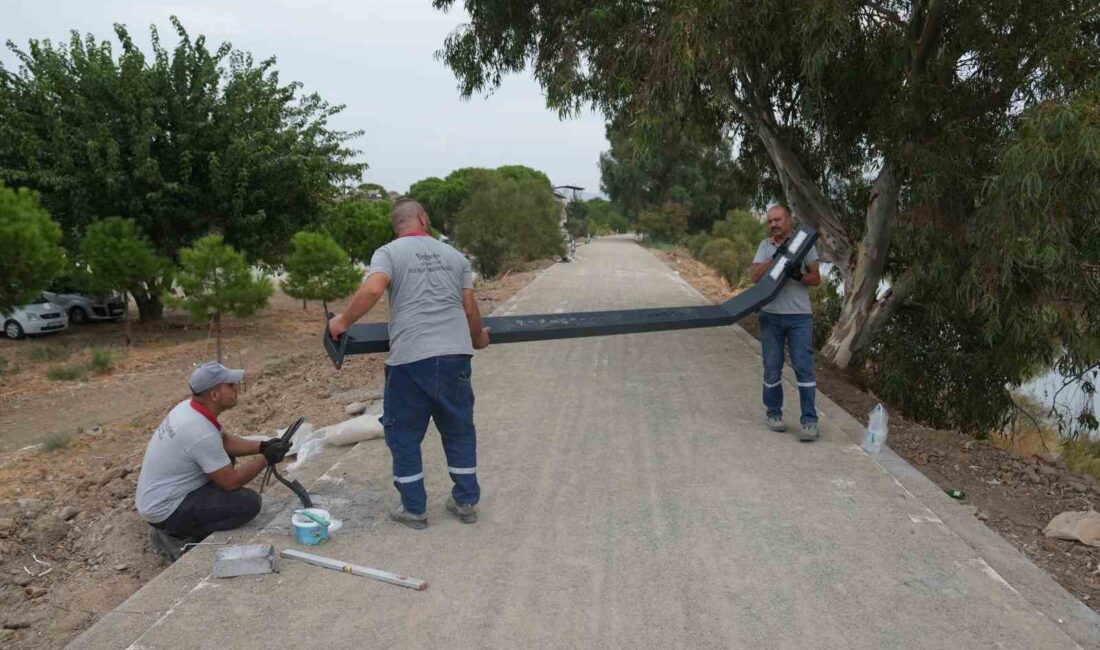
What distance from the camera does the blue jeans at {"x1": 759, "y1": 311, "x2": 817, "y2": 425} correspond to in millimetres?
5797

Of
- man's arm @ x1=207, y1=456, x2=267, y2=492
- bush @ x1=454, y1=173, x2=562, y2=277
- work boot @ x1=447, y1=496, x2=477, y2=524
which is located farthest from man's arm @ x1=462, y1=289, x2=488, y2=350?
bush @ x1=454, y1=173, x2=562, y2=277

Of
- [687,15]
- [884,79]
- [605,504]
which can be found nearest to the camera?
[605,504]

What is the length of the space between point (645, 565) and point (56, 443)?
832cm

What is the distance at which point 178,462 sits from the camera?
410 cm

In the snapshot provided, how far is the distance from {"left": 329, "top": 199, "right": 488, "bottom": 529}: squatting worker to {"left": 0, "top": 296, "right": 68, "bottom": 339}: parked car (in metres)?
18.6

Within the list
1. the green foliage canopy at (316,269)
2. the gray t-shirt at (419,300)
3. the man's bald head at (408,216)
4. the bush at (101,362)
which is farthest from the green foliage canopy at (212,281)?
the gray t-shirt at (419,300)

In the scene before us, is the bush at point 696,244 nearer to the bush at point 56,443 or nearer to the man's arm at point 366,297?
the bush at point 56,443

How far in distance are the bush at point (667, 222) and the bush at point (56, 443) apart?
46.9m

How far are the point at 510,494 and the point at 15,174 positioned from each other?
1748 centimetres

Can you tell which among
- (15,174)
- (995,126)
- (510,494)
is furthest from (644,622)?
(15,174)

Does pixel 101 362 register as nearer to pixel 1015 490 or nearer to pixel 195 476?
pixel 195 476

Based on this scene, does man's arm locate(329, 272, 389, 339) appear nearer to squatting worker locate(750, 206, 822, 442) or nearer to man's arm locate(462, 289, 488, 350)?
man's arm locate(462, 289, 488, 350)

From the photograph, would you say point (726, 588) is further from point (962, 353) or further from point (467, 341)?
point (962, 353)

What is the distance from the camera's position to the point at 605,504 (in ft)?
15.0
